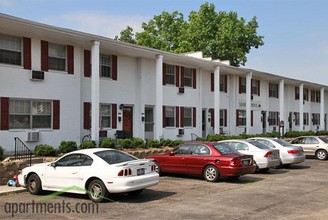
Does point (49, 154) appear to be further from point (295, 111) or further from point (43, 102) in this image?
point (295, 111)

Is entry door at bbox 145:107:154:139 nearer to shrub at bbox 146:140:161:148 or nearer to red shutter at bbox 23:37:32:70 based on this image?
shrub at bbox 146:140:161:148

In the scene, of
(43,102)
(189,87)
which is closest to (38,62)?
(43,102)

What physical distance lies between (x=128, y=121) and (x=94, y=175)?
43.2ft

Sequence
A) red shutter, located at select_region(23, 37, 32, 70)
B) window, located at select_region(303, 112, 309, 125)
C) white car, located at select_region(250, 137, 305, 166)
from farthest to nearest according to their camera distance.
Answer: window, located at select_region(303, 112, 309, 125), white car, located at select_region(250, 137, 305, 166), red shutter, located at select_region(23, 37, 32, 70)

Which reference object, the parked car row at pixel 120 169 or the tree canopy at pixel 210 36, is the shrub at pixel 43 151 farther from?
the tree canopy at pixel 210 36

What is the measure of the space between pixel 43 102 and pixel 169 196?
983 centimetres

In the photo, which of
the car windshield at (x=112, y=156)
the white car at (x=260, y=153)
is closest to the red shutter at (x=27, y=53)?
the car windshield at (x=112, y=156)

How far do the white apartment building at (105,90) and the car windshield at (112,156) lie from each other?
24.3ft

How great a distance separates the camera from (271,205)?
1019 centimetres

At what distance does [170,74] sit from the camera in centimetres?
2673

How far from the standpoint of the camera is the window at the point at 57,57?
1914 centimetres

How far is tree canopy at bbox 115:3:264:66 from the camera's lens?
4866 cm

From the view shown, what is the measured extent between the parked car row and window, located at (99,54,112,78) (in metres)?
8.04

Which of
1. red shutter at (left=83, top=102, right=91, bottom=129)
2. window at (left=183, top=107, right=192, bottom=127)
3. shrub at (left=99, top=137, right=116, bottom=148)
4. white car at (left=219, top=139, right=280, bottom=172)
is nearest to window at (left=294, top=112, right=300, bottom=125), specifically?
window at (left=183, top=107, right=192, bottom=127)
